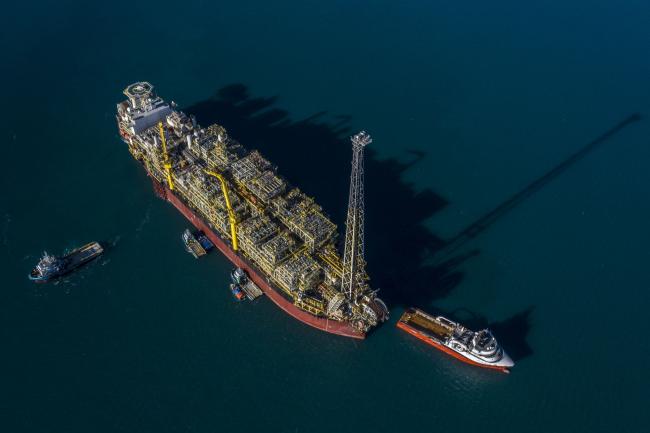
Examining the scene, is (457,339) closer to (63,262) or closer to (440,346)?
(440,346)

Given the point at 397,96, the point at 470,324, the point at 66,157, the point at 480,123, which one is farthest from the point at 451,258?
the point at 66,157

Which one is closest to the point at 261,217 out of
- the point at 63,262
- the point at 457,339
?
the point at 63,262

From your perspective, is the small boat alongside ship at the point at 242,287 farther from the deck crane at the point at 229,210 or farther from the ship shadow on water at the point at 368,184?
the ship shadow on water at the point at 368,184

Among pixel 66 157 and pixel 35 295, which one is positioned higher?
pixel 66 157

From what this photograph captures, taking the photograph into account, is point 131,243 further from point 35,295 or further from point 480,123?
point 480,123

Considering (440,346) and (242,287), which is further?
(242,287)

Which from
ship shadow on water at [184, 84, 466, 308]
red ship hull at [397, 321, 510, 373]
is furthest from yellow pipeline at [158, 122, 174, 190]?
red ship hull at [397, 321, 510, 373]
